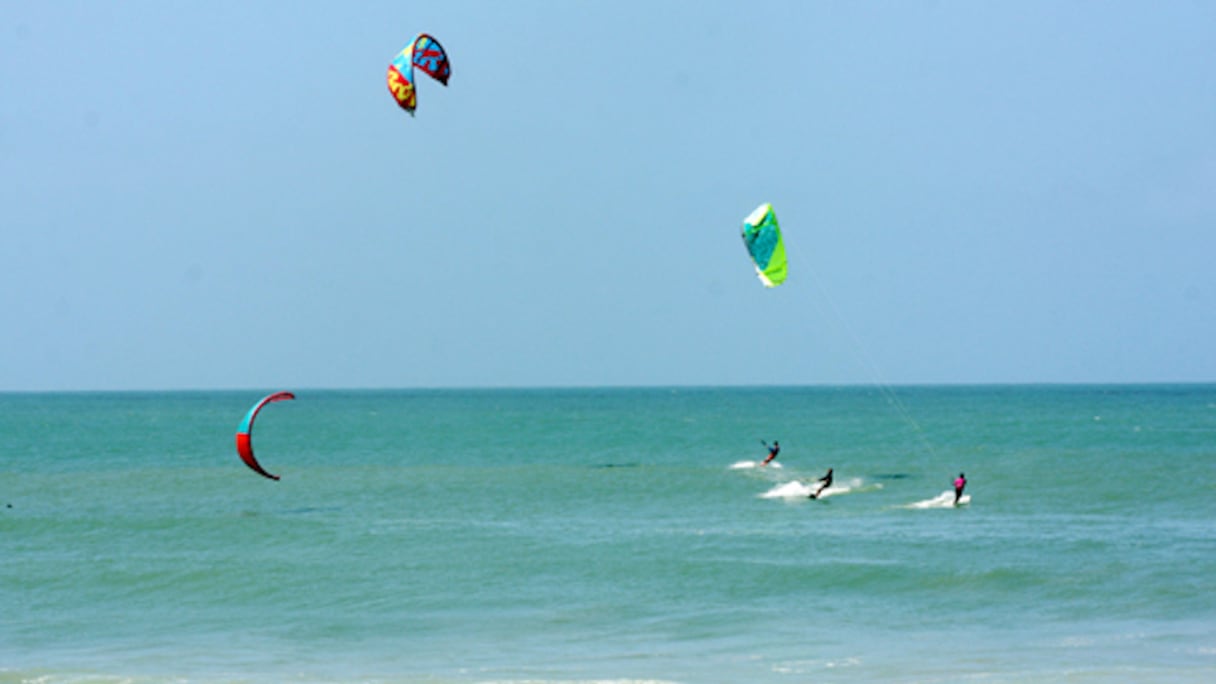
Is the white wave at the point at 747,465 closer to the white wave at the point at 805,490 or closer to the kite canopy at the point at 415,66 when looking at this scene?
the white wave at the point at 805,490

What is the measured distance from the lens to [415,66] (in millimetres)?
29391

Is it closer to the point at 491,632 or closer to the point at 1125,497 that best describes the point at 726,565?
the point at 491,632

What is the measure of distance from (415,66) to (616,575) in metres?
13.3

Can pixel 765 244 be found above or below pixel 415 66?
below

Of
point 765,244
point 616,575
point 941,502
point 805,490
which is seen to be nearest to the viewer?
point 616,575

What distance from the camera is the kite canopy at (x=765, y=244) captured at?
1117 inches

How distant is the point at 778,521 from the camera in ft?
91.8

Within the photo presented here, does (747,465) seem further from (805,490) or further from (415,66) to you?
(415,66)

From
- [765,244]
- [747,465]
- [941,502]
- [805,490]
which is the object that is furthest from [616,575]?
[747,465]

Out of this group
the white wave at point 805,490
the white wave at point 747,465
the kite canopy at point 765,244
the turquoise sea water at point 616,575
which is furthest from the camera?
the white wave at point 747,465

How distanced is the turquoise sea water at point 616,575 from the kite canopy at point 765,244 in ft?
17.2

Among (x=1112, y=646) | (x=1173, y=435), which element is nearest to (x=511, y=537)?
(x=1112, y=646)

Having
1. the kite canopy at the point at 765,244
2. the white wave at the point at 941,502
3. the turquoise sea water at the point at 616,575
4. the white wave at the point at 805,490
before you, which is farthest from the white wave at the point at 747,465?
the kite canopy at the point at 765,244

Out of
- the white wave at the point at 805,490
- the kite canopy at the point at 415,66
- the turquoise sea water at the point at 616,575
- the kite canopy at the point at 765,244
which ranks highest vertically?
the kite canopy at the point at 415,66
